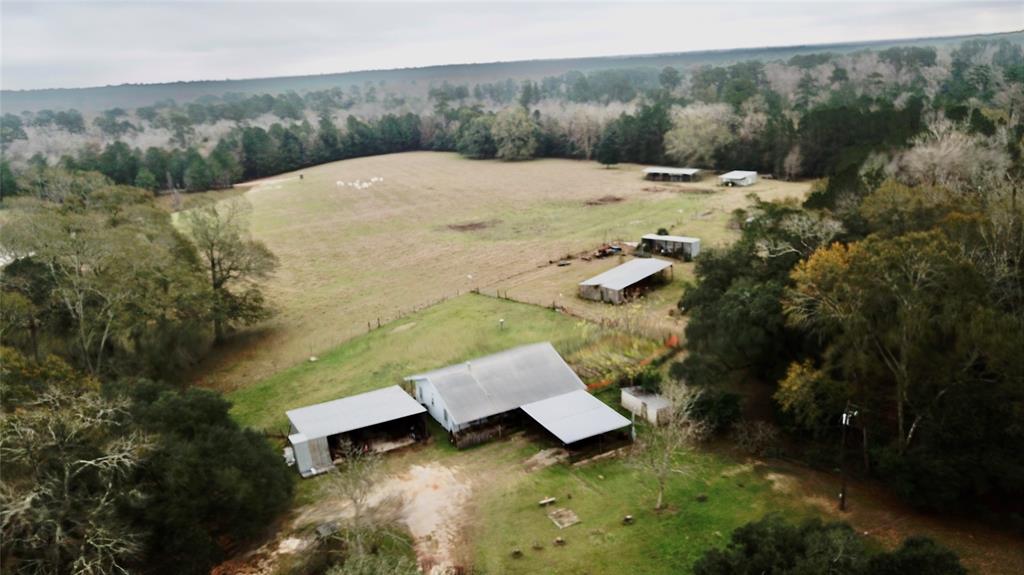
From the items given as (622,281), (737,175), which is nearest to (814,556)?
(622,281)

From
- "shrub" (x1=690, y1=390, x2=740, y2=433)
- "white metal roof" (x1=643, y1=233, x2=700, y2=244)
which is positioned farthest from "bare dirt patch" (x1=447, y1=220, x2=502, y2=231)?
"shrub" (x1=690, y1=390, x2=740, y2=433)

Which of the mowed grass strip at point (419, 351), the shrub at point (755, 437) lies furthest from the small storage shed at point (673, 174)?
the shrub at point (755, 437)

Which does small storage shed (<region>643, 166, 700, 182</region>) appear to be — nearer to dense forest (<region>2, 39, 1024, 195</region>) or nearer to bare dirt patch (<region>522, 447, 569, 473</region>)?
dense forest (<region>2, 39, 1024, 195</region>)

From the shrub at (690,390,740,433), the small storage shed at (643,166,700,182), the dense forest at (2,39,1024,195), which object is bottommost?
the shrub at (690,390,740,433)

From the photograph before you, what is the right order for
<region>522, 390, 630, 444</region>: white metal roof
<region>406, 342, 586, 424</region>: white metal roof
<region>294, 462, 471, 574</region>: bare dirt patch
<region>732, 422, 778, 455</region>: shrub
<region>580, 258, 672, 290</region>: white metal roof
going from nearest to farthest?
<region>294, 462, 471, 574</region>: bare dirt patch
<region>732, 422, 778, 455</region>: shrub
<region>522, 390, 630, 444</region>: white metal roof
<region>406, 342, 586, 424</region>: white metal roof
<region>580, 258, 672, 290</region>: white metal roof

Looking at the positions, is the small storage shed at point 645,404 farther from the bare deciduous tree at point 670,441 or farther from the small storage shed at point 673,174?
the small storage shed at point 673,174

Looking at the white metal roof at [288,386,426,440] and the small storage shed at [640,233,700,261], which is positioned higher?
the small storage shed at [640,233,700,261]
